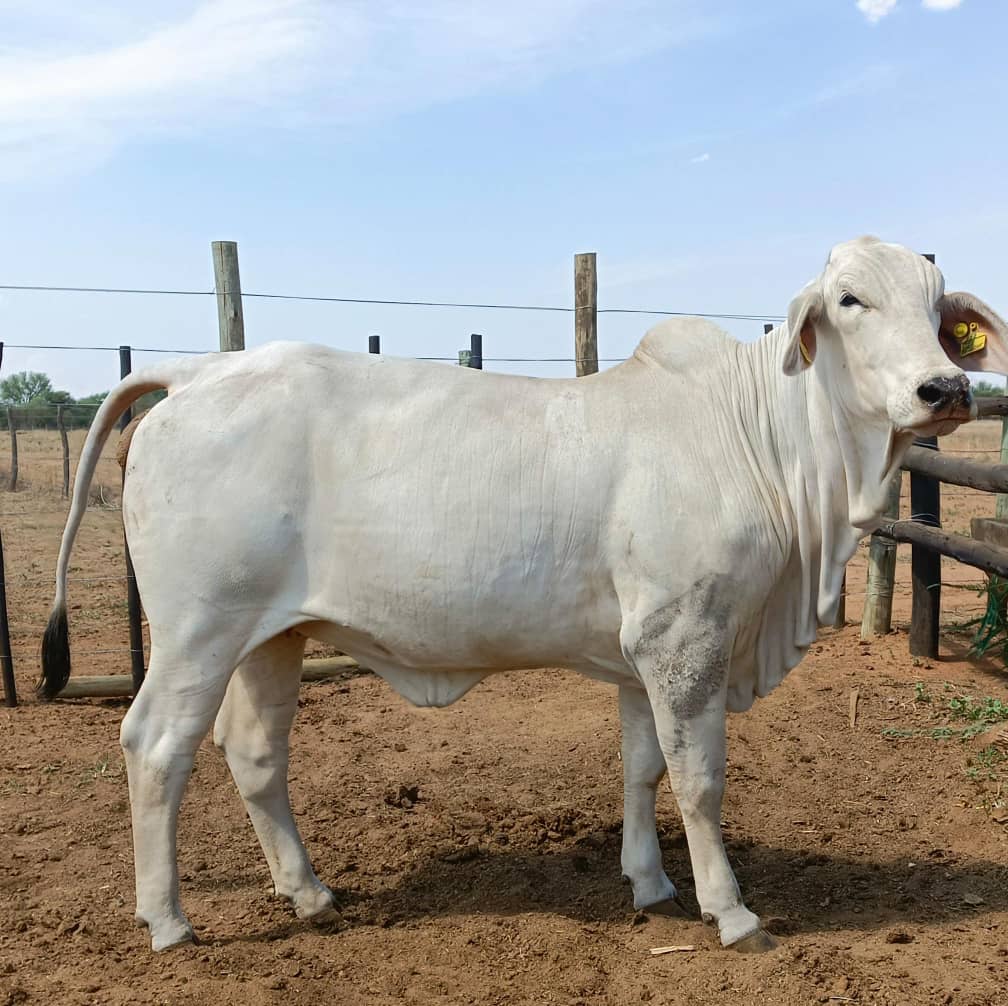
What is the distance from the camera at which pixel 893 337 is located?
10.2 feet

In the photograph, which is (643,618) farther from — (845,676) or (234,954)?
(845,676)

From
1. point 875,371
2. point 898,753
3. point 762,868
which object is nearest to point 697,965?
point 762,868

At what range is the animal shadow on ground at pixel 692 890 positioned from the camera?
12.4 feet

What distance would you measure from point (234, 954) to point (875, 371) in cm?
260

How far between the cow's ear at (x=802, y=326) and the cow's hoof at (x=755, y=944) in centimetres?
169

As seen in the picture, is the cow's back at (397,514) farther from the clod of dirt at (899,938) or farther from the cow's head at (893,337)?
the clod of dirt at (899,938)

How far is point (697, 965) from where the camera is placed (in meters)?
3.35

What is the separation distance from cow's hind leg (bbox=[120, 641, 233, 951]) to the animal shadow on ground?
32 centimetres

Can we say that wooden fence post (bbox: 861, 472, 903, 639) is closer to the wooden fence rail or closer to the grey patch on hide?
the wooden fence rail

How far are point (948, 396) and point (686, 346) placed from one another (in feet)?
3.30

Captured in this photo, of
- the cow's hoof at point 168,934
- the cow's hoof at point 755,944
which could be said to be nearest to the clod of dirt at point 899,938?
the cow's hoof at point 755,944

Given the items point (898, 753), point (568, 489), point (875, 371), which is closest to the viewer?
point (875, 371)

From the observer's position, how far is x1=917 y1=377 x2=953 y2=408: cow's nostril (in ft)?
9.67

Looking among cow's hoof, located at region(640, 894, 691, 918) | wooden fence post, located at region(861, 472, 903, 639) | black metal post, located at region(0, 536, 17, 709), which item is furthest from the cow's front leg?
wooden fence post, located at region(861, 472, 903, 639)
